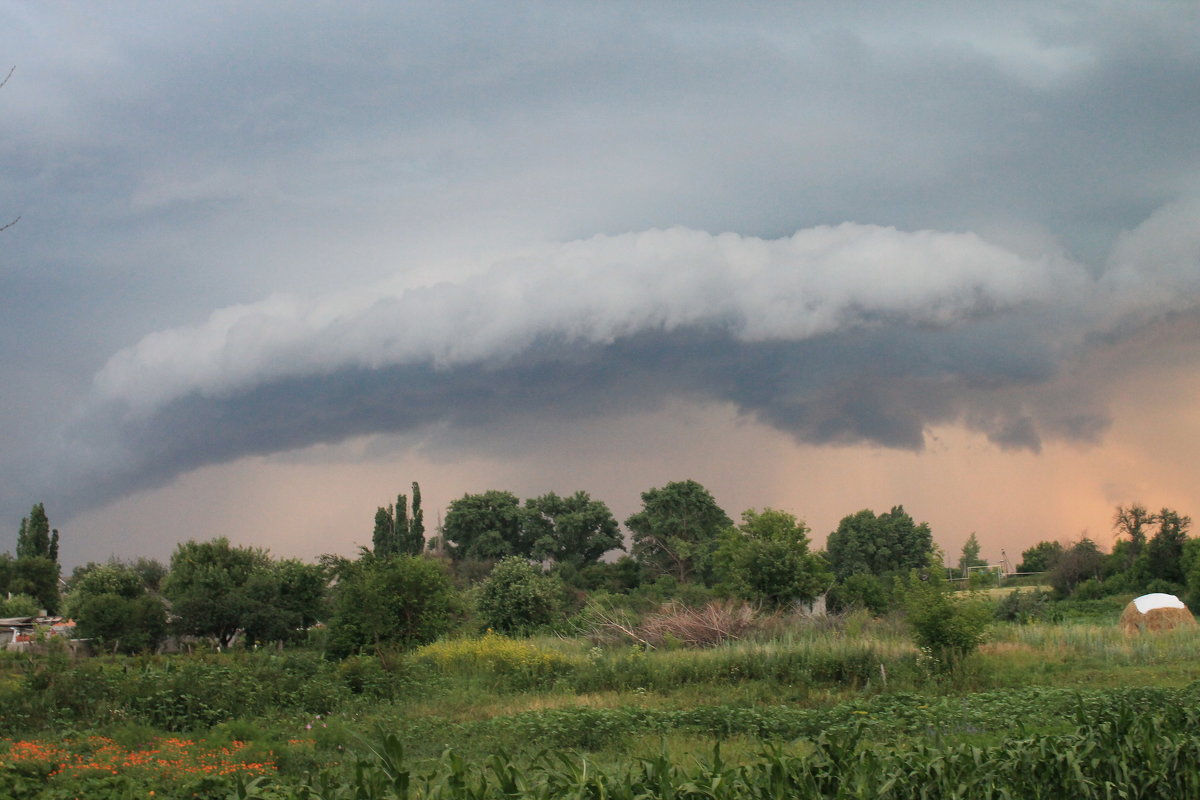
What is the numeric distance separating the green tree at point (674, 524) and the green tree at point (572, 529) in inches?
101

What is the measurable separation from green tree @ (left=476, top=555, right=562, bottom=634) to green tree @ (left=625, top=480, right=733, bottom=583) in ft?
92.2

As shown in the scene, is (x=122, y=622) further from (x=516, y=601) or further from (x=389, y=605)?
(x=516, y=601)

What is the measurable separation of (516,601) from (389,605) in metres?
6.13

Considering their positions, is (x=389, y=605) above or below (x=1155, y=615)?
above

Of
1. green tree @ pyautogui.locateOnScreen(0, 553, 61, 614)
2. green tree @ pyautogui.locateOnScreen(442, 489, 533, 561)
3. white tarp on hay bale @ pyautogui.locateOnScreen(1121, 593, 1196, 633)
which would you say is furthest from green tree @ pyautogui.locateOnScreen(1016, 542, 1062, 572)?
green tree @ pyautogui.locateOnScreen(0, 553, 61, 614)

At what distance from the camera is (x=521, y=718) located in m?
12.6

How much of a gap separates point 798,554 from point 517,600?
1091 cm

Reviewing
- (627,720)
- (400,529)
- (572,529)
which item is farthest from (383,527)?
(627,720)

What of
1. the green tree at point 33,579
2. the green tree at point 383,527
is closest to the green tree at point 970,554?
the green tree at point 383,527

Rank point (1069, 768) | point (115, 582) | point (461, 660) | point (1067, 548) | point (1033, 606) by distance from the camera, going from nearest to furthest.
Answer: point (1069, 768) → point (461, 660) → point (1033, 606) → point (115, 582) → point (1067, 548)

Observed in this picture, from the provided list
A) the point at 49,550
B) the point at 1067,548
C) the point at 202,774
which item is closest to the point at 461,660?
the point at 202,774

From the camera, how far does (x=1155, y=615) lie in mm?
26031

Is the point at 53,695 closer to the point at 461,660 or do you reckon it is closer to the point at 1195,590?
the point at 461,660

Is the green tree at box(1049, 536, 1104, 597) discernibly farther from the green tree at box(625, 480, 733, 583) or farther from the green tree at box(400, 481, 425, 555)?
the green tree at box(400, 481, 425, 555)
